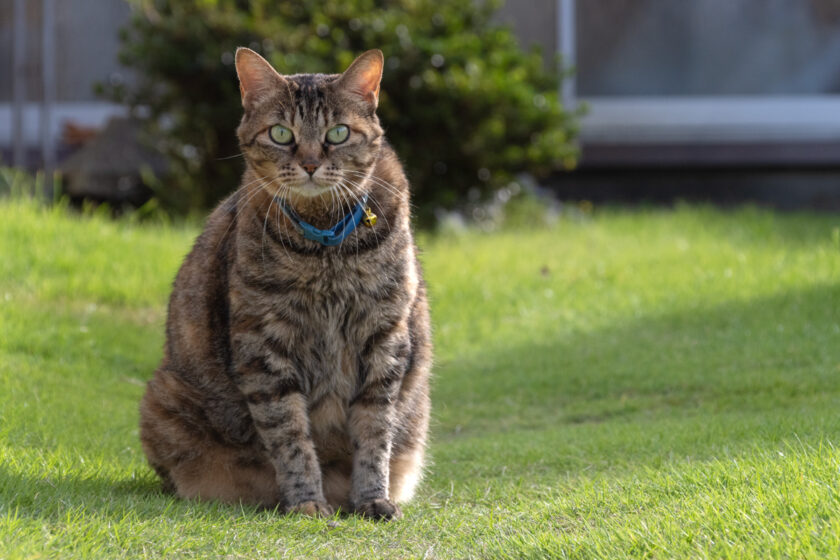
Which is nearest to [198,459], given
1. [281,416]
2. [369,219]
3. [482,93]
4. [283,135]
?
[281,416]

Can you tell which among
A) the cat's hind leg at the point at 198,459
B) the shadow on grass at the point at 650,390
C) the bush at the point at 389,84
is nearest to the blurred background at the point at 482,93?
the bush at the point at 389,84

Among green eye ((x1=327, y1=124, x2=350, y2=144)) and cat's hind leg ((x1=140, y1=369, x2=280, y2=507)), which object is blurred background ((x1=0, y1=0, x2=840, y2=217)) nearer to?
green eye ((x1=327, y1=124, x2=350, y2=144))

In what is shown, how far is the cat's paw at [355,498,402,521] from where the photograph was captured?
10.8ft

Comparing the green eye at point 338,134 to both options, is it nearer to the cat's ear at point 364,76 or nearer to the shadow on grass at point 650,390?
the cat's ear at point 364,76

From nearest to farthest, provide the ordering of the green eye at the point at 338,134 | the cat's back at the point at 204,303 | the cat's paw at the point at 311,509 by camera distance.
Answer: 1. the cat's paw at the point at 311,509
2. the green eye at the point at 338,134
3. the cat's back at the point at 204,303

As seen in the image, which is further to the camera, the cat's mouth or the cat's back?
the cat's back

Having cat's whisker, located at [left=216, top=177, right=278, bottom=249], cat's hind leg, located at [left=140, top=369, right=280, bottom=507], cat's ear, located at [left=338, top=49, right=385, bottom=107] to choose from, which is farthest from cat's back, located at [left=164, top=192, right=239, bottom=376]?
cat's ear, located at [left=338, top=49, right=385, bottom=107]

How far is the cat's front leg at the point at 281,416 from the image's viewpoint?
327cm

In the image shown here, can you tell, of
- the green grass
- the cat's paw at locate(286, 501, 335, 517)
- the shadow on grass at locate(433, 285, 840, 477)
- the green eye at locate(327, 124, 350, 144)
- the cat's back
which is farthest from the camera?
the shadow on grass at locate(433, 285, 840, 477)

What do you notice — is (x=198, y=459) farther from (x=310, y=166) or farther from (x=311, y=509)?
(x=310, y=166)

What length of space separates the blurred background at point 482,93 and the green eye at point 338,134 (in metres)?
4.69

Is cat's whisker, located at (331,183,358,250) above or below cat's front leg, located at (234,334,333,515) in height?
above

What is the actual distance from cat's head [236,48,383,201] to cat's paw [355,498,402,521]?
102 cm

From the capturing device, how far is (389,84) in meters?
8.41
